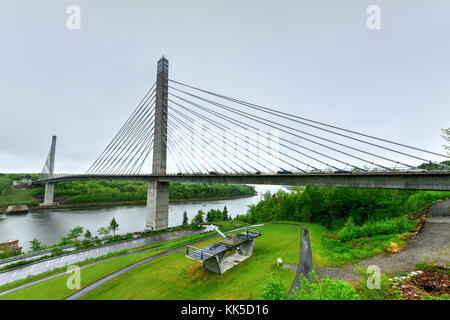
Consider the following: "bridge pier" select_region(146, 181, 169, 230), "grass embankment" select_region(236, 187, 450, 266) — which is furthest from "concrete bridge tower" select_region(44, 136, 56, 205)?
"grass embankment" select_region(236, 187, 450, 266)

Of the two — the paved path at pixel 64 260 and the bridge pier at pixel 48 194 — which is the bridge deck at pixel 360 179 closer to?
the paved path at pixel 64 260

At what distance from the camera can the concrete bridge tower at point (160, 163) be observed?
3675cm

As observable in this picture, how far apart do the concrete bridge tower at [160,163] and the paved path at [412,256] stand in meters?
30.6

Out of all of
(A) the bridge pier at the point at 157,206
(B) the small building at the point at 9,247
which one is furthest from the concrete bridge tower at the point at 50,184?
(A) the bridge pier at the point at 157,206

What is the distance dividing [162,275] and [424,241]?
69.3ft

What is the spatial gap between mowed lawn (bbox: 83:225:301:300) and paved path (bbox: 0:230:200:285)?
11130 millimetres

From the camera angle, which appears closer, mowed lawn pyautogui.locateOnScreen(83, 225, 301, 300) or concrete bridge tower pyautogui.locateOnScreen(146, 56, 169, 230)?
mowed lawn pyautogui.locateOnScreen(83, 225, 301, 300)

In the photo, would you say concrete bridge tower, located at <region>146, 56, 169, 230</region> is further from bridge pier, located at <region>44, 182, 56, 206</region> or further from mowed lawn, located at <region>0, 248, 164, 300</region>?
bridge pier, located at <region>44, 182, 56, 206</region>

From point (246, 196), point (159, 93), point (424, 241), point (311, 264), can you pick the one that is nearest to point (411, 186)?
point (424, 241)

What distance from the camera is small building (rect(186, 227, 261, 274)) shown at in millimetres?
14109

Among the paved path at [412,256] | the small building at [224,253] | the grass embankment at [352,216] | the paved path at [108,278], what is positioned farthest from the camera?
the grass embankment at [352,216]

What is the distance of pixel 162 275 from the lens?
50.6ft

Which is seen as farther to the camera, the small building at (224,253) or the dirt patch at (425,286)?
the small building at (224,253)
